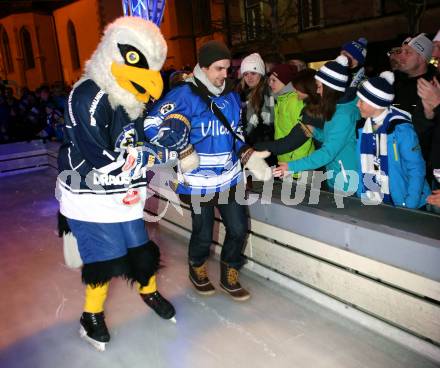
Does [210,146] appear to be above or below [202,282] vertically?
above

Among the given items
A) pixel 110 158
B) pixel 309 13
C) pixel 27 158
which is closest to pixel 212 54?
pixel 110 158

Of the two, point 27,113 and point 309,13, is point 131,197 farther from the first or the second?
point 309,13

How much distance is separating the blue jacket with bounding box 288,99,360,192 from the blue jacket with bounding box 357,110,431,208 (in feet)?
1.07

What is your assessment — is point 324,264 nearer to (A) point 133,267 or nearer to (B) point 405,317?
(B) point 405,317

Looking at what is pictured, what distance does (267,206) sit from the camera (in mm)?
2941

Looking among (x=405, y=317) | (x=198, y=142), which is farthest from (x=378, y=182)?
(x=198, y=142)

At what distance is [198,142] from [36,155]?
20.1 ft

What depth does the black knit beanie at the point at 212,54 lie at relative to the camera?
246cm

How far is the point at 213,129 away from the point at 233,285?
1037mm

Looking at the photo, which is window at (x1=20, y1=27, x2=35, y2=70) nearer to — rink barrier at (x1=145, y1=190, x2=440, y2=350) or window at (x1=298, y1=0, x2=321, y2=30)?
window at (x1=298, y1=0, x2=321, y2=30)

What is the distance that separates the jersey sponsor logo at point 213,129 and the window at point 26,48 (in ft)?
81.6

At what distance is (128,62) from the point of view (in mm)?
2127

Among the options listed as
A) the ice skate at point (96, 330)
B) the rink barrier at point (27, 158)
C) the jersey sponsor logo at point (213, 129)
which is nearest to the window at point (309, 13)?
the rink barrier at point (27, 158)

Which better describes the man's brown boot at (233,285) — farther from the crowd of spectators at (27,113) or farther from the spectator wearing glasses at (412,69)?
the crowd of spectators at (27,113)
